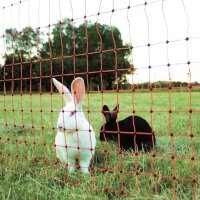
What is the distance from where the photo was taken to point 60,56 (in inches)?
560

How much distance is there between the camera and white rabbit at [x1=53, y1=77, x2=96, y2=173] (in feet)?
9.63

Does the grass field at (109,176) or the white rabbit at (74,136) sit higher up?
the white rabbit at (74,136)

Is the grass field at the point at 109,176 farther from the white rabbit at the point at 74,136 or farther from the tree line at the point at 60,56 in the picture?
the tree line at the point at 60,56

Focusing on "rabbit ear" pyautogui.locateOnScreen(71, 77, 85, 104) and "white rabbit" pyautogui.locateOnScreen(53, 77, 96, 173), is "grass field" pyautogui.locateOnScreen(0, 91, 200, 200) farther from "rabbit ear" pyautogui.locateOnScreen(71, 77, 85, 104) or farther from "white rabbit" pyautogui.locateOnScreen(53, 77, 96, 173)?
"rabbit ear" pyautogui.locateOnScreen(71, 77, 85, 104)

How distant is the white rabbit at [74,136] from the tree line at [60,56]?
22 centimetres

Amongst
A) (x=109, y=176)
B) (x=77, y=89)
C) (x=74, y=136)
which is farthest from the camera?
(x=77, y=89)

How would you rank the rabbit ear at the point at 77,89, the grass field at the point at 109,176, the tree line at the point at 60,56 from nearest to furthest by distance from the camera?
the grass field at the point at 109,176 < the tree line at the point at 60,56 < the rabbit ear at the point at 77,89

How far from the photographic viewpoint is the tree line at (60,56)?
282 cm

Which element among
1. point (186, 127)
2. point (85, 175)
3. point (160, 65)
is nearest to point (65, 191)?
point (85, 175)

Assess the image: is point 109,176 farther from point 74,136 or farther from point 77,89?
point 77,89

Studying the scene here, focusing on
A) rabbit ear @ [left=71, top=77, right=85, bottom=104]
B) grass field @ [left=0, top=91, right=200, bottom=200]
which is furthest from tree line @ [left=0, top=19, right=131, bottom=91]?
grass field @ [left=0, top=91, right=200, bottom=200]

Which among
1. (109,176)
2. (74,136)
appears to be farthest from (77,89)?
(109,176)

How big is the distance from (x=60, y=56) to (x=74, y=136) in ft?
37.6

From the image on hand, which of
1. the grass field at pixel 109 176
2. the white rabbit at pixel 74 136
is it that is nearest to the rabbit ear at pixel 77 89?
the white rabbit at pixel 74 136
